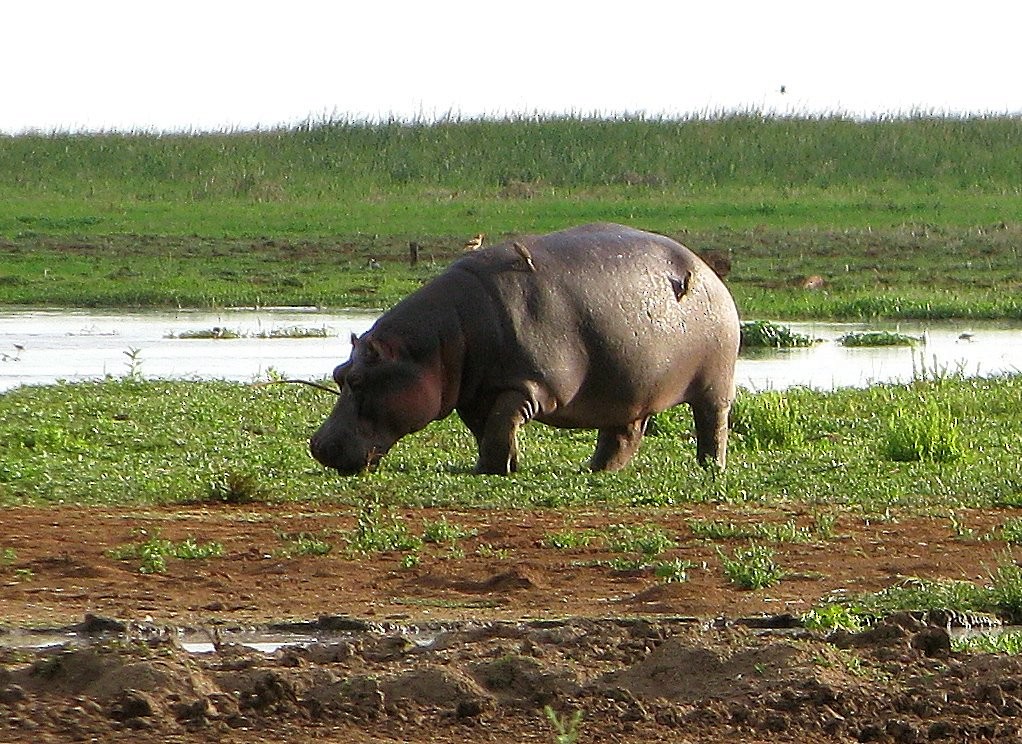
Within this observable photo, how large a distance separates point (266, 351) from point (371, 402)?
27.6 ft

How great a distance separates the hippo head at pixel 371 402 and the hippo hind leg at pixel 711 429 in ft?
5.95

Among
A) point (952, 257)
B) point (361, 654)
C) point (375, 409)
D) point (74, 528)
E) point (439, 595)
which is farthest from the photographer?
point (952, 257)

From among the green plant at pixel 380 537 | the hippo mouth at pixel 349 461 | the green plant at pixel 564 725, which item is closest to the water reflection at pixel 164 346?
the hippo mouth at pixel 349 461

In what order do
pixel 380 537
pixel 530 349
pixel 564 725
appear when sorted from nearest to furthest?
pixel 564 725 < pixel 380 537 < pixel 530 349

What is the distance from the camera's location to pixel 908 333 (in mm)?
20438

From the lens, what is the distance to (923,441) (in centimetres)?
1055

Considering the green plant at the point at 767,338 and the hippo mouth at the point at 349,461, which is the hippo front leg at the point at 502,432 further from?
the green plant at the point at 767,338

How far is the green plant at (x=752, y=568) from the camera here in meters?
7.09

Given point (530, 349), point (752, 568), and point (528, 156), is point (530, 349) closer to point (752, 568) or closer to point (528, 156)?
point (752, 568)

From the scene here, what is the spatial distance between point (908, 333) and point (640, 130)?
24663mm

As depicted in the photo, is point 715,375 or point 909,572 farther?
point 715,375

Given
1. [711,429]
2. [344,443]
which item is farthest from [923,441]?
[344,443]

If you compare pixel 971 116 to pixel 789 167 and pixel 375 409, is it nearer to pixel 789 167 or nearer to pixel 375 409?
pixel 789 167

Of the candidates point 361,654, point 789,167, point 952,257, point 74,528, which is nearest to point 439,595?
point 361,654
